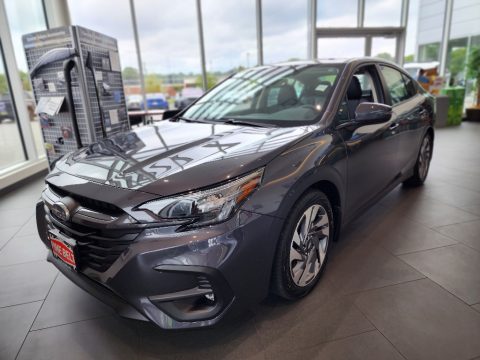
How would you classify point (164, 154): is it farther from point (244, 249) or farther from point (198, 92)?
point (198, 92)

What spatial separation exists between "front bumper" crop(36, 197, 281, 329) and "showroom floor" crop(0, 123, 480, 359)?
280 millimetres

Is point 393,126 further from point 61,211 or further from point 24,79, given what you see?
point 24,79

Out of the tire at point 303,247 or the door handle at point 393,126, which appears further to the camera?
the door handle at point 393,126

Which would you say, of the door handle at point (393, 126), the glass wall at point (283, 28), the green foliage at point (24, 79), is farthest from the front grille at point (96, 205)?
the glass wall at point (283, 28)

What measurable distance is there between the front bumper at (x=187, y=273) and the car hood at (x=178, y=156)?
0.17m

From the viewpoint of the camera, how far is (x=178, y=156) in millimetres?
1395

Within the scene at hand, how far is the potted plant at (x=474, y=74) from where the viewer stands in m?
7.03

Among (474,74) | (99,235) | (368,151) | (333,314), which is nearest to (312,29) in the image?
(474,74)

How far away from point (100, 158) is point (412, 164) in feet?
8.23

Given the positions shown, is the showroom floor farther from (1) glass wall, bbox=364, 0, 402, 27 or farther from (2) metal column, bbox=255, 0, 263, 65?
(1) glass wall, bbox=364, 0, 402, 27

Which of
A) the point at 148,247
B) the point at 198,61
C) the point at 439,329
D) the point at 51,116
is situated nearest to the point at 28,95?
the point at 51,116

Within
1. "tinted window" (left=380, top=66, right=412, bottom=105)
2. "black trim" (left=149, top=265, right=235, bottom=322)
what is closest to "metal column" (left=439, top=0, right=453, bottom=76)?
"tinted window" (left=380, top=66, right=412, bottom=105)

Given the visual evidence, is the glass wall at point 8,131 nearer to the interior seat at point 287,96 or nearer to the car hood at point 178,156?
the car hood at point 178,156

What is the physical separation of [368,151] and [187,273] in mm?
1336
